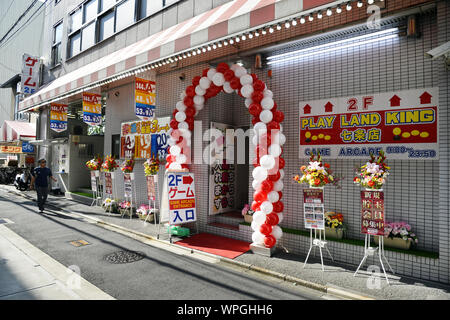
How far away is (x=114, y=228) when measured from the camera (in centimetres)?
877

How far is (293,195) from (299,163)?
0.86 metres

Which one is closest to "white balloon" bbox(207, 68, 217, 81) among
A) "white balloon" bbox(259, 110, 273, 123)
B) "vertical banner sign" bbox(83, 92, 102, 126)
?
"white balloon" bbox(259, 110, 273, 123)

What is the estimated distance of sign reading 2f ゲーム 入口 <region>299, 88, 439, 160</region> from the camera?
5.32 meters

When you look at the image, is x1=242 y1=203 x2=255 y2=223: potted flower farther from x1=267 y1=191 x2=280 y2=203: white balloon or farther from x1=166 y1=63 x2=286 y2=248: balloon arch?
x1=267 y1=191 x2=280 y2=203: white balloon

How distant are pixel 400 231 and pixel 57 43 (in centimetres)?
2045

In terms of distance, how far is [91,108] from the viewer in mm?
11445

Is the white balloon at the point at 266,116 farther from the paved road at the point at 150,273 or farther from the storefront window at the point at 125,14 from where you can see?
the storefront window at the point at 125,14

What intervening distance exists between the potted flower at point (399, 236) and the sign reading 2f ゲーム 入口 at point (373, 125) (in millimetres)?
1425

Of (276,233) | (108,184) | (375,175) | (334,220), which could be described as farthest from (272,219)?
(108,184)

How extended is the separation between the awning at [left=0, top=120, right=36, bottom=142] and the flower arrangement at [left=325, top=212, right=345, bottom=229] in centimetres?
2016

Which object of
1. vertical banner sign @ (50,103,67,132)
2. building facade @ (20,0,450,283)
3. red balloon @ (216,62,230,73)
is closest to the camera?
building facade @ (20,0,450,283)

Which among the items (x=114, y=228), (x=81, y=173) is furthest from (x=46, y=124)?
(x=114, y=228)

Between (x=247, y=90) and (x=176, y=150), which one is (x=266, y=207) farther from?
(x=176, y=150)
